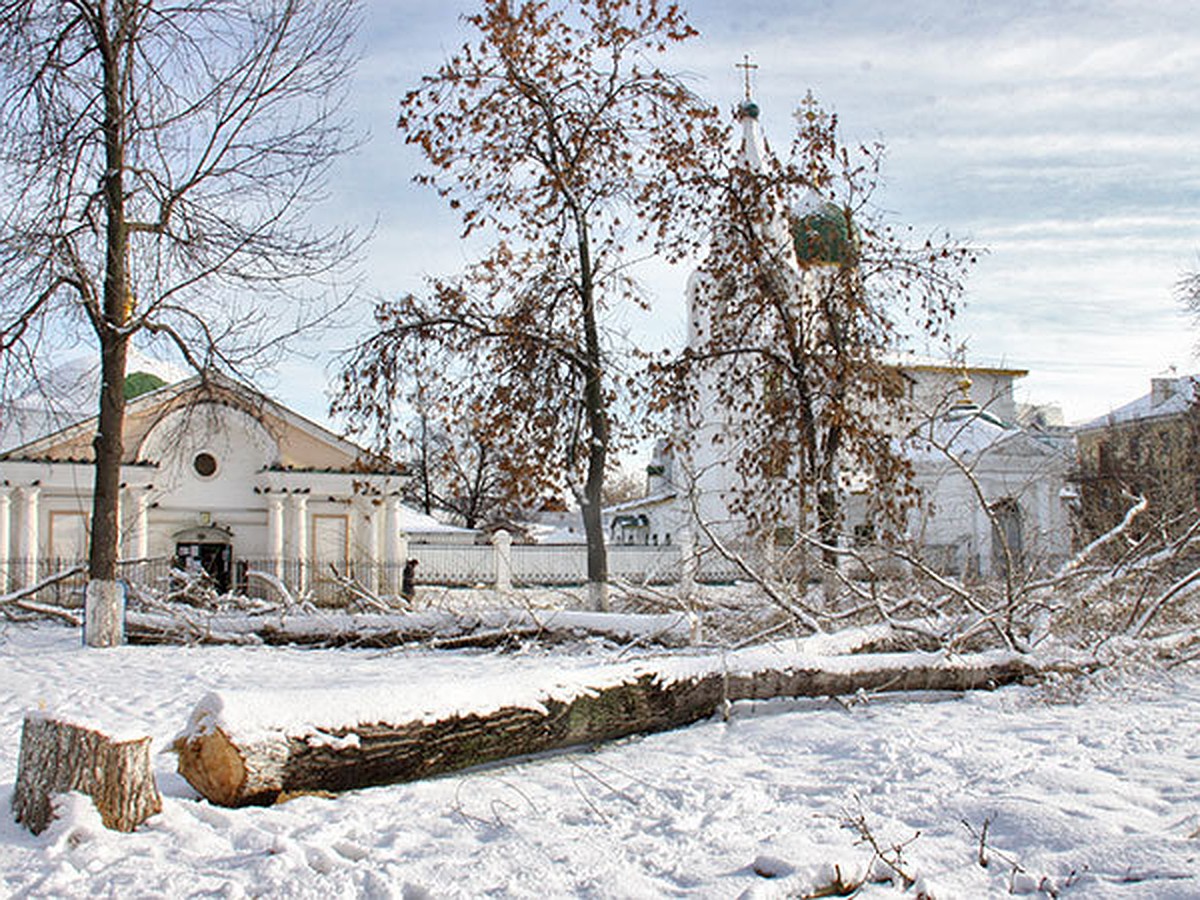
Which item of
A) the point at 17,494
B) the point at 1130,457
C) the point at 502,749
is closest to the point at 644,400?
the point at 502,749

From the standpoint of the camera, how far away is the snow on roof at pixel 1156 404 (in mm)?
40281

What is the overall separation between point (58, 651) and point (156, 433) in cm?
1232

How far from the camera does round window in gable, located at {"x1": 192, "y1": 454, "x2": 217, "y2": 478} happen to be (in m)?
24.1

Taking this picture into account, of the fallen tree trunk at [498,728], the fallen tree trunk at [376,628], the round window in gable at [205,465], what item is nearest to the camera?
the fallen tree trunk at [498,728]

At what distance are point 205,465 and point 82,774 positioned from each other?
21519 mm

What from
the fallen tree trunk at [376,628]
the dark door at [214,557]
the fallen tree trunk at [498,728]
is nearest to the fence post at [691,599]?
the fallen tree trunk at [376,628]

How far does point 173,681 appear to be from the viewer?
9188mm

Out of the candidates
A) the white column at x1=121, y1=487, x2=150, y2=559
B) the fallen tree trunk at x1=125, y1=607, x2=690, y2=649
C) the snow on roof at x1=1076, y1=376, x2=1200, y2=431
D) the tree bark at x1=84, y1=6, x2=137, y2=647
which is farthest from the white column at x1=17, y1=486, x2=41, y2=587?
the snow on roof at x1=1076, y1=376, x2=1200, y2=431

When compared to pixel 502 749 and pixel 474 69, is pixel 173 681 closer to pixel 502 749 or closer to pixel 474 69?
pixel 502 749

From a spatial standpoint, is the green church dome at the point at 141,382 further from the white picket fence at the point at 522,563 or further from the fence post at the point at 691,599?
the fence post at the point at 691,599

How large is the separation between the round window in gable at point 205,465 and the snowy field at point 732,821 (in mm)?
18334

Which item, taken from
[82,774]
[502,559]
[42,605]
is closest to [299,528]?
[502,559]

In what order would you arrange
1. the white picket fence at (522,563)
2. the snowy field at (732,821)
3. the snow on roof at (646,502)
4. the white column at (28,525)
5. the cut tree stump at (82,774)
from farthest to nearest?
the snow on roof at (646,502), the white picket fence at (522,563), the white column at (28,525), the cut tree stump at (82,774), the snowy field at (732,821)

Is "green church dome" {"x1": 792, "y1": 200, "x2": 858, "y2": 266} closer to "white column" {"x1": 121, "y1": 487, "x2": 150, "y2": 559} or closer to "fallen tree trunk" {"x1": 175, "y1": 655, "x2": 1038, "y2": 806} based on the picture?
"fallen tree trunk" {"x1": 175, "y1": 655, "x2": 1038, "y2": 806}
